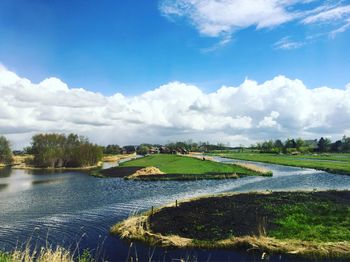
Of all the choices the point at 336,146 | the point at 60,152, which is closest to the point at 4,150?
the point at 60,152

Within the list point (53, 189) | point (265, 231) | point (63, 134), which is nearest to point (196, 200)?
point (265, 231)

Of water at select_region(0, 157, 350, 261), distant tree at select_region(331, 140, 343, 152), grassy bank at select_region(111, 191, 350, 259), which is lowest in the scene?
water at select_region(0, 157, 350, 261)

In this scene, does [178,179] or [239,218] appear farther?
[178,179]

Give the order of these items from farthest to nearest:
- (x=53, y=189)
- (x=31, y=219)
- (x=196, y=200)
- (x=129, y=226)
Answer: (x=53, y=189), (x=196, y=200), (x=31, y=219), (x=129, y=226)

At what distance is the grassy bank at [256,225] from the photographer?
855 inches

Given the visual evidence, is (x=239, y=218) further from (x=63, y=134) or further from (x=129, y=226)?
(x=63, y=134)

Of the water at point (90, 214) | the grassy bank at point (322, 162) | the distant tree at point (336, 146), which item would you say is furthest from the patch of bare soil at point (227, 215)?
the distant tree at point (336, 146)

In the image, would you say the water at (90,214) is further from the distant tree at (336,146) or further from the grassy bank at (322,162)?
the distant tree at (336,146)

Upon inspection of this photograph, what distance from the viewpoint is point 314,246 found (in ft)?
69.0

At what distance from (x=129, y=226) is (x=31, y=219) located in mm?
13204

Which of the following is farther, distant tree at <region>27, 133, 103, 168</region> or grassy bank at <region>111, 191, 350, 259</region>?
distant tree at <region>27, 133, 103, 168</region>

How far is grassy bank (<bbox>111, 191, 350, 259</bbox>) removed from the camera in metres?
21.7

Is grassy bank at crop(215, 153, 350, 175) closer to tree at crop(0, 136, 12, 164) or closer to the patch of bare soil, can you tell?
the patch of bare soil

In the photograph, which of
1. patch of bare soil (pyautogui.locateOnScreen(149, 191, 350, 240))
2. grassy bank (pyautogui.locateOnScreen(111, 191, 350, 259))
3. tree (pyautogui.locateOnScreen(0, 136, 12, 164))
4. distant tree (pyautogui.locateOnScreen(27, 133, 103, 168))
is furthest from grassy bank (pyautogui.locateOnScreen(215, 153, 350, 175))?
tree (pyautogui.locateOnScreen(0, 136, 12, 164))
